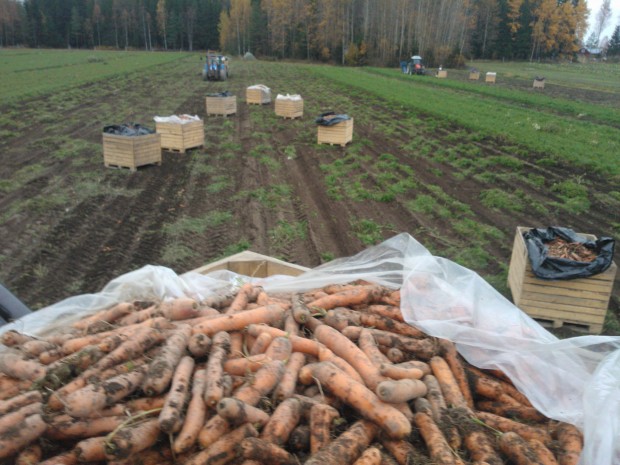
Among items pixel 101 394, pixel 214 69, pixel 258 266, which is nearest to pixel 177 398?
pixel 101 394

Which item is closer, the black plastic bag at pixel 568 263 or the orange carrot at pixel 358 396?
the orange carrot at pixel 358 396

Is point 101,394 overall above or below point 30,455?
above

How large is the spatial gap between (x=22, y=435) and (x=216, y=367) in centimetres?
119

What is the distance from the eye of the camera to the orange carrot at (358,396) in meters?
3.05

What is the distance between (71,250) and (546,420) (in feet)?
22.9

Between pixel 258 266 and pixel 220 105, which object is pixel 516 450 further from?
pixel 220 105

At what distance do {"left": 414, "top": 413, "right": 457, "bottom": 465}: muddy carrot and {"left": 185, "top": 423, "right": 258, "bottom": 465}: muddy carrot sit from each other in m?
1.08

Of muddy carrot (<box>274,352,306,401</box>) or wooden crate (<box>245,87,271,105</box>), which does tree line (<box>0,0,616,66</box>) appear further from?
muddy carrot (<box>274,352,306,401</box>)

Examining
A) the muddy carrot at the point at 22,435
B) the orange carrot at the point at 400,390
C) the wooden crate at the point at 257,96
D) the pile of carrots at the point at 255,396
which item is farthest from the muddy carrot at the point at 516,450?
the wooden crate at the point at 257,96

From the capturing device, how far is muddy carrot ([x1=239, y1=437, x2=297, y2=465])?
2.78m

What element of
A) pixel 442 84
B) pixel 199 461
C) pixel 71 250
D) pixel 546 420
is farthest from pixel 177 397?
pixel 442 84

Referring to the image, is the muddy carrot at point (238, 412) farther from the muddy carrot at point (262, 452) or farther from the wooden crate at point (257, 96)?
the wooden crate at point (257, 96)

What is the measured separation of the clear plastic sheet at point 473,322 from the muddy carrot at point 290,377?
3.58 ft

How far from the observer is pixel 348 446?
290 cm
